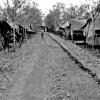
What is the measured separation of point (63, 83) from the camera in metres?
8.62

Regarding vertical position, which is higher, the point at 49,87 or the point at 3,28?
the point at 3,28

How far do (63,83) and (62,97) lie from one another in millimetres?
1691

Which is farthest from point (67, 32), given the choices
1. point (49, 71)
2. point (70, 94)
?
point (70, 94)

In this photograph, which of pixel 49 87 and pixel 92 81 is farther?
pixel 92 81

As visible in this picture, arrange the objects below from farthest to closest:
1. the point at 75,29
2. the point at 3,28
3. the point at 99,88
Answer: the point at 75,29 → the point at 3,28 → the point at 99,88

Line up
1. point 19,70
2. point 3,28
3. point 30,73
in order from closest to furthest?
point 30,73
point 19,70
point 3,28

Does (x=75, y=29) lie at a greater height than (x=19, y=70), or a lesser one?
greater

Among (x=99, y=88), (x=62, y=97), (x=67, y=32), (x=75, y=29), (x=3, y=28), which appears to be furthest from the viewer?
(x=67, y=32)

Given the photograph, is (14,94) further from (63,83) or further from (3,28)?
(3,28)

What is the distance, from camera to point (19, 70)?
11.3 m

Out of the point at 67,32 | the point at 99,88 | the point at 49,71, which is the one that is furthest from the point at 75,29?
the point at 99,88

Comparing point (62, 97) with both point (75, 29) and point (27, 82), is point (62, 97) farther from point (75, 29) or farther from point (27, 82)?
point (75, 29)

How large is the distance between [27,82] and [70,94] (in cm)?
250

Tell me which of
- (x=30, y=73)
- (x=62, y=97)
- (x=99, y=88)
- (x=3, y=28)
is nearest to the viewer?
(x=62, y=97)
